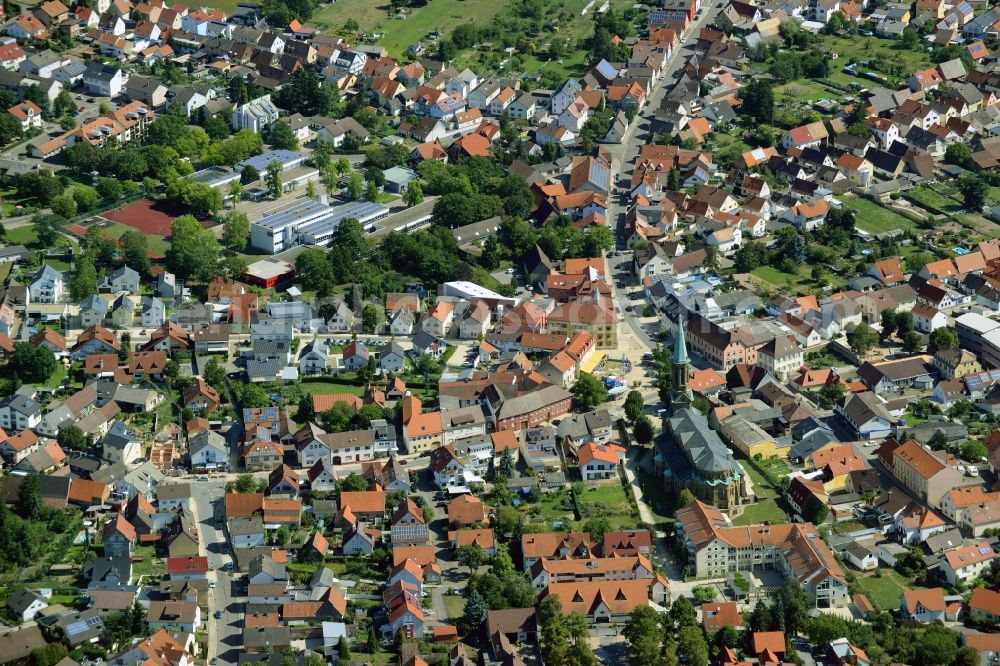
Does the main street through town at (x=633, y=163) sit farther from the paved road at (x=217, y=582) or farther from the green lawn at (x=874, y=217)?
the paved road at (x=217, y=582)

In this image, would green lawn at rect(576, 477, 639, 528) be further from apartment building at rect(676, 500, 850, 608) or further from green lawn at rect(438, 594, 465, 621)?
green lawn at rect(438, 594, 465, 621)

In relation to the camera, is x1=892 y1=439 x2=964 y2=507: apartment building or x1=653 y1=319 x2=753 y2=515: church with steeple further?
x1=892 y1=439 x2=964 y2=507: apartment building

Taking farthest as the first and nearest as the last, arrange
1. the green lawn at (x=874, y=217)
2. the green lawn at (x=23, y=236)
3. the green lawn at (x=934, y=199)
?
the green lawn at (x=934, y=199) < the green lawn at (x=874, y=217) < the green lawn at (x=23, y=236)

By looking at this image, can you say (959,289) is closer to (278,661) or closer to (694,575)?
(694,575)

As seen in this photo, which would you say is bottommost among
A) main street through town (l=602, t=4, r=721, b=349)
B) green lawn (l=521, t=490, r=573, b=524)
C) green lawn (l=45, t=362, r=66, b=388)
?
main street through town (l=602, t=4, r=721, b=349)

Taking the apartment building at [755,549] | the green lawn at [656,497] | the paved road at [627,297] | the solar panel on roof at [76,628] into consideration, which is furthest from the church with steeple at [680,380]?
the solar panel on roof at [76,628]

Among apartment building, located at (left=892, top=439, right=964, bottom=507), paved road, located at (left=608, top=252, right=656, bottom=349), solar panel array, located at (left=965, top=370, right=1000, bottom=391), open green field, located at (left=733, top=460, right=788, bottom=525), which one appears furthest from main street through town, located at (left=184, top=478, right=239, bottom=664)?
solar panel array, located at (left=965, top=370, right=1000, bottom=391)
